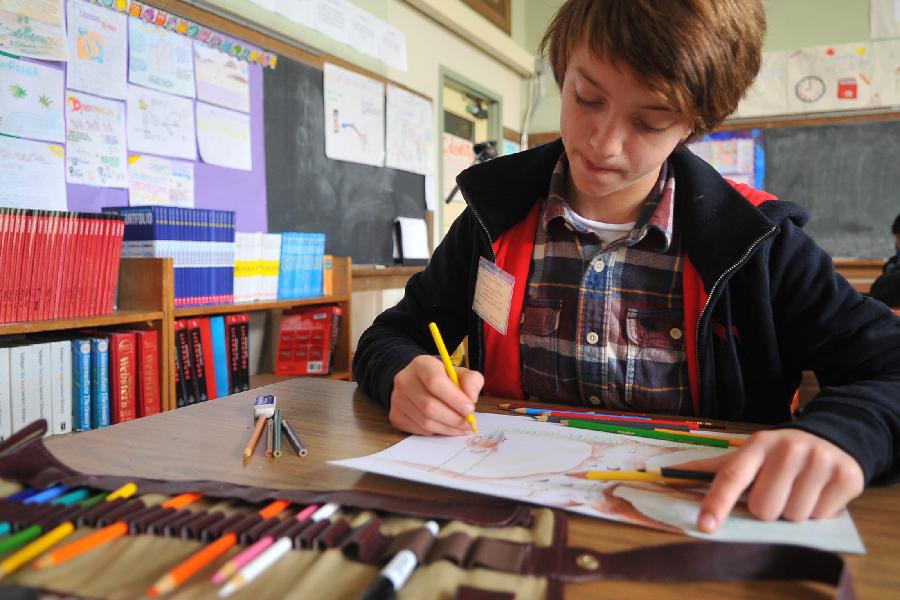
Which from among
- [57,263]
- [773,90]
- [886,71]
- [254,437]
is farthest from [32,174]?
[886,71]

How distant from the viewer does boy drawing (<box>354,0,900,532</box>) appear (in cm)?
66

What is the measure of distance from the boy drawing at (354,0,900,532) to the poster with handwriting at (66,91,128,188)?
1.45 meters

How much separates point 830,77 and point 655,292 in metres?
4.52

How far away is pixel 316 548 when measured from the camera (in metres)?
0.48

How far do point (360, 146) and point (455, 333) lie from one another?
2.39 m

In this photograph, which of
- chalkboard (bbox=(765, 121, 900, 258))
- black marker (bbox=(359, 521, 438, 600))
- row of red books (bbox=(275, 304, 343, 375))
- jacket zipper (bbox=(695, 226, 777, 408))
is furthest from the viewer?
chalkboard (bbox=(765, 121, 900, 258))

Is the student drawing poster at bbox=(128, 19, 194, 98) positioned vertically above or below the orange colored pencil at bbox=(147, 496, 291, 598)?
above

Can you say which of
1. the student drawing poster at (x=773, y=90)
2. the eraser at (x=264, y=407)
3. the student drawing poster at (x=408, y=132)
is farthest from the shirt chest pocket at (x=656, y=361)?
the student drawing poster at (x=773, y=90)

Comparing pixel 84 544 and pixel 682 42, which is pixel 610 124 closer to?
pixel 682 42

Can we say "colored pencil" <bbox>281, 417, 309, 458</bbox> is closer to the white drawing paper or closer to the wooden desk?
the wooden desk

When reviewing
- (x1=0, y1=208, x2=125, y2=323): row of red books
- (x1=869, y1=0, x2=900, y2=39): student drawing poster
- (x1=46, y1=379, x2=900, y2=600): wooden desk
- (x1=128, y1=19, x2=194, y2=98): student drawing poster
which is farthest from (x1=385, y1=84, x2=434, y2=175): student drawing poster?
(x1=869, y1=0, x2=900, y2=39): student drawing poster

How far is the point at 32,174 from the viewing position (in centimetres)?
193

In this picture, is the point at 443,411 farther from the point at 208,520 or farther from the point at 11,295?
the point at 11,295

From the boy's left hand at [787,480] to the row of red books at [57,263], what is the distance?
1.74 m
